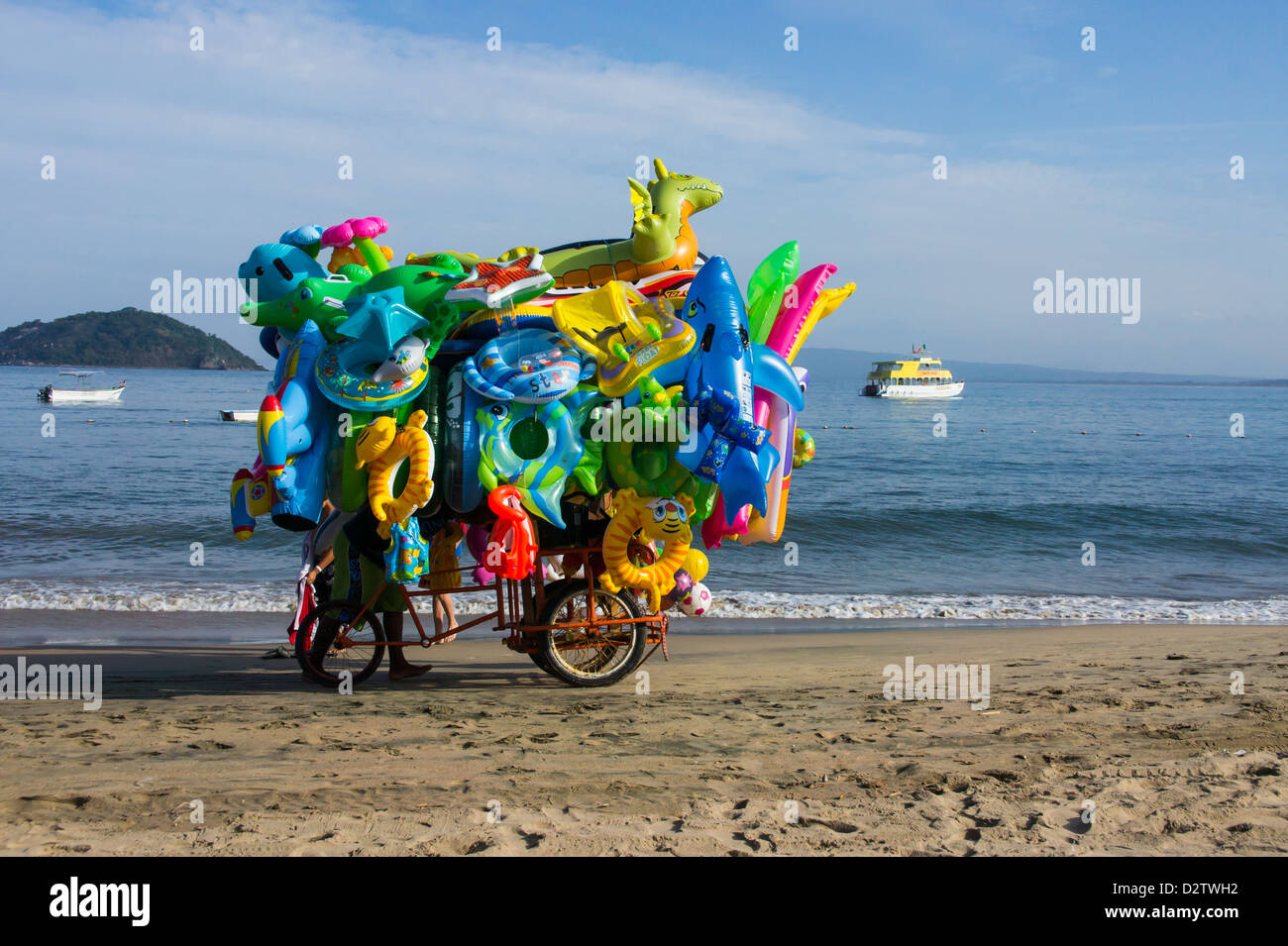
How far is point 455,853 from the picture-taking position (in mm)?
3926

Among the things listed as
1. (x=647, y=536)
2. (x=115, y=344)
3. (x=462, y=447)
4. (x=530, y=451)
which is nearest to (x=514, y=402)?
(x=530, y=451)

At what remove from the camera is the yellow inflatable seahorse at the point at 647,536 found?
638 cm

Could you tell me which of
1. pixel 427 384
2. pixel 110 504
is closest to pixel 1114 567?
pixel 427 384

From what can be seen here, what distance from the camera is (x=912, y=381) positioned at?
2849 inches

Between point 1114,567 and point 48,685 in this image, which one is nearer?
point 48,685

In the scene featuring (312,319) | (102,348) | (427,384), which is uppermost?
(102,348)

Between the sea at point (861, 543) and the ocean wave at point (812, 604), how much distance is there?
0.04 m

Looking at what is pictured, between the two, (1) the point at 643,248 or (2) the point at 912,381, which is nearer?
(1) the point at 643,248

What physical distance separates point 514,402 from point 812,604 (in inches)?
255

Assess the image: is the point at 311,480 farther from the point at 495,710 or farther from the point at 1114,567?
the point at 1114,567

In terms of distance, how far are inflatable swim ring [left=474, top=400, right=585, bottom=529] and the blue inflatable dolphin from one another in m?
0.70

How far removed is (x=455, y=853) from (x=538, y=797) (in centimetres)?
71

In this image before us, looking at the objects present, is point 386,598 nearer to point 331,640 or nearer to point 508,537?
point 331,640

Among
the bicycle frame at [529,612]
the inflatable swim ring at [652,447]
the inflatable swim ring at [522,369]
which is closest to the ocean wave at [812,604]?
the bicycle frame at [529,612]
